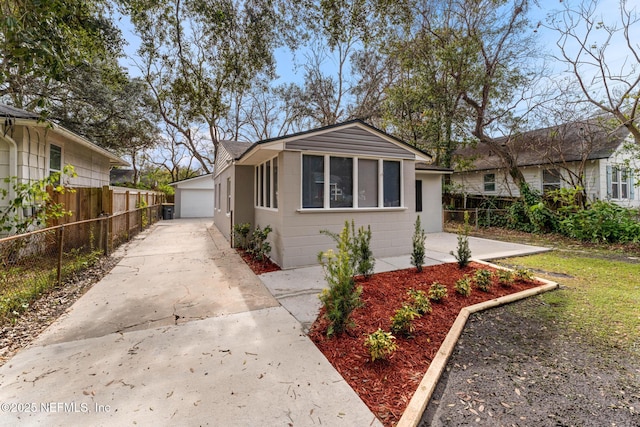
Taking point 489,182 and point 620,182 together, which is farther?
point 489,182

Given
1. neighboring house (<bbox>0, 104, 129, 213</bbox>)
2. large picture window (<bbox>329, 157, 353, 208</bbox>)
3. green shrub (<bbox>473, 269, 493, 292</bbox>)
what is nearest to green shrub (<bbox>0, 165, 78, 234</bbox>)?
neighboring house (<bbox>0, 104, 129, 213</bbox>)

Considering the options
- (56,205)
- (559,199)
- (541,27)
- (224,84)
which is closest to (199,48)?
(224,84)

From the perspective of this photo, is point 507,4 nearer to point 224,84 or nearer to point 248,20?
point 248,20

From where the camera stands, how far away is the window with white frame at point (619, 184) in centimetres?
1238

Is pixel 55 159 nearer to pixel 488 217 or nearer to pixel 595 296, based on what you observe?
pixel 595 296

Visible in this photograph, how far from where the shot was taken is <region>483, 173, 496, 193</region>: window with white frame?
616 inches

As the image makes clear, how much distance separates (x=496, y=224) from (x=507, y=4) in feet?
32.3

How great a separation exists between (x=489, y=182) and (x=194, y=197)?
772 inches

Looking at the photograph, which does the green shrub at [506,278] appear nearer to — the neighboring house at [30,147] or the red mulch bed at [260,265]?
the red mulch bed at [260,265]

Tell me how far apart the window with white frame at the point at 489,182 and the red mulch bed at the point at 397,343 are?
1298cm

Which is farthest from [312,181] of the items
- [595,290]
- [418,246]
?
[595,290]

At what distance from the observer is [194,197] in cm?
1997

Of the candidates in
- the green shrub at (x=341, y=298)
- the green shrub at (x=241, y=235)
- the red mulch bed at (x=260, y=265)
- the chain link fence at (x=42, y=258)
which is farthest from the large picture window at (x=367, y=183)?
the chain link fence at (x=42, y=258)

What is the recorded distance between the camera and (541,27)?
10.7m
